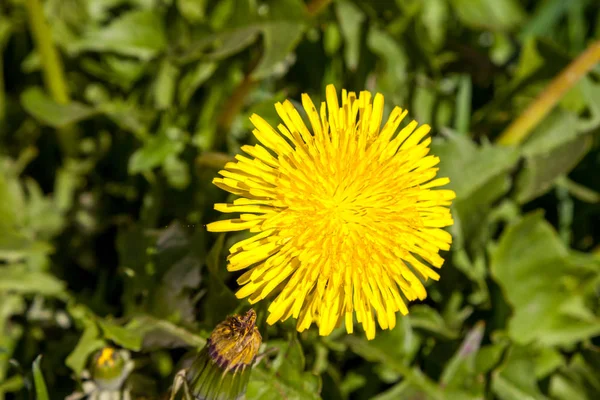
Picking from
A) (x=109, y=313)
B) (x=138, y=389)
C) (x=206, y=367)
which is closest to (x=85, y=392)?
(x=138, y=389)

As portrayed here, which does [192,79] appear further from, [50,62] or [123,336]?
[123,336]

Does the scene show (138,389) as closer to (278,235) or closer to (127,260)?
(127,260)

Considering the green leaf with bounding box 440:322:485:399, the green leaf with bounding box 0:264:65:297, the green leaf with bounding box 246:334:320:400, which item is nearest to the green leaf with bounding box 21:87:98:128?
the green leaf with bounding box 0:264:65:297

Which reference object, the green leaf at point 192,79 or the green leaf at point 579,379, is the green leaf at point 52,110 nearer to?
the green leaf at point 192,79

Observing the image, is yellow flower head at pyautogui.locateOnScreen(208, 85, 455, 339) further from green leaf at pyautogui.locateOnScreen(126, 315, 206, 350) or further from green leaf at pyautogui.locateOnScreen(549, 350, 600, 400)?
green leaf at pyautogui.locateOnScreen(549, 350, 600, 400)

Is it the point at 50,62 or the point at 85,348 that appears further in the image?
the point at 50,62

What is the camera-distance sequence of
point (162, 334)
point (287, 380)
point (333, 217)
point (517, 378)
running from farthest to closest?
point (517, 378) < point (162, 334) < point (287, 380) < point (333, 217)

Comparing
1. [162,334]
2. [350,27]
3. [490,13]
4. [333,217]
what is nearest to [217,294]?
[162,334]

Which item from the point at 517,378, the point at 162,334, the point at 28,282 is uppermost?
the point at 28,282
